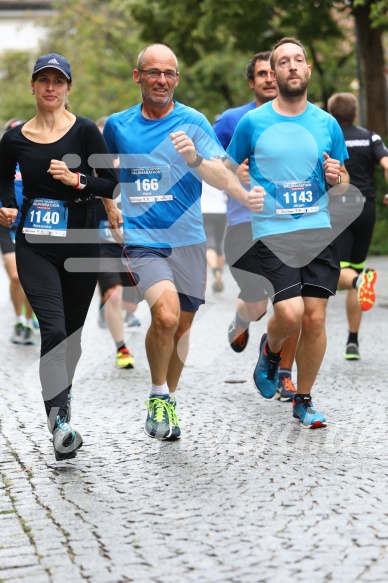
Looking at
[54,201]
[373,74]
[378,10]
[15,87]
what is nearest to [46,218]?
[54,201]

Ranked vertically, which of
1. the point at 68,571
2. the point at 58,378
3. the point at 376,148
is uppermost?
the point at 376,148

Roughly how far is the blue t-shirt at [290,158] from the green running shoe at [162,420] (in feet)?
3.71

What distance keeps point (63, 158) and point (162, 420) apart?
150 cm

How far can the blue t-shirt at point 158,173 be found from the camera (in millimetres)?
6340

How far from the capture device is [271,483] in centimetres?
540

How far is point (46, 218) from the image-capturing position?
6.09 meters

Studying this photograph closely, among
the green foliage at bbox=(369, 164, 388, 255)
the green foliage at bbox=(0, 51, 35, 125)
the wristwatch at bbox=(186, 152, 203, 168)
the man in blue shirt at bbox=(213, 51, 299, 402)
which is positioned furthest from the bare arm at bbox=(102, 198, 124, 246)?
the green foliage at bbox=(0, 51, 35, 125)

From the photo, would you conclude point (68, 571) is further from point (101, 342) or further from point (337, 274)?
point (101, 342)

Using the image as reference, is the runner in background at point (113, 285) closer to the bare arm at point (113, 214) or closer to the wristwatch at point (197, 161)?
the bare arm at point (113, 214)

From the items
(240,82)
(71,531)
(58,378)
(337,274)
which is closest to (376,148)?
(337,274)

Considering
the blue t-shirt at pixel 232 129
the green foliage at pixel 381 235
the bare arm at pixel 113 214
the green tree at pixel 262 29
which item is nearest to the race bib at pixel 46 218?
the bare arm at pixel 113 214

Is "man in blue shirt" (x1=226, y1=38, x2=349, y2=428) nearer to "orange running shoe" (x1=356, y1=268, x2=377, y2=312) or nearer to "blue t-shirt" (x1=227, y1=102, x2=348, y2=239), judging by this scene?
"blue t-shirt" (x1=227, y1=102, x2=348, y2=239)

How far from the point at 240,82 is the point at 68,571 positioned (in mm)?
25473

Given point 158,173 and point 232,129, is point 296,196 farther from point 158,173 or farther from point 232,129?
point 232,129
